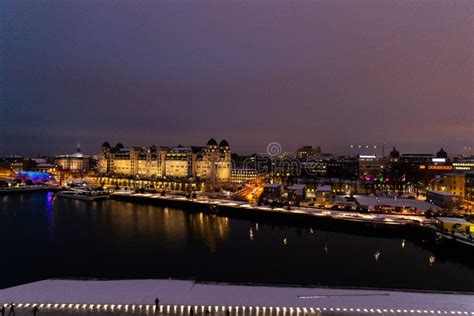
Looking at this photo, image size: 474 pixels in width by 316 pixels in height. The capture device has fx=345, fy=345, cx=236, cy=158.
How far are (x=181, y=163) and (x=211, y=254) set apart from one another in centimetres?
2583

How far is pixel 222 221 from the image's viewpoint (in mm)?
19516

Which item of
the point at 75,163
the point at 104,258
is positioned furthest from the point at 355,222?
the point at 75,163

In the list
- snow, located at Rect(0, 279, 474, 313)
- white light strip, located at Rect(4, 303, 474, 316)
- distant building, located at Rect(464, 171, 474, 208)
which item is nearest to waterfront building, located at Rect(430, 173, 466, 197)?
distant building, located at Rect(464, 171, 474, 208)

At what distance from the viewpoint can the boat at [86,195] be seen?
27938 millimetres

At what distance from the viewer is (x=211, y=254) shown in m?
12.6

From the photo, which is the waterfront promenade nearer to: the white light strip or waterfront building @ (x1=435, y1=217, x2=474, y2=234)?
waterfront building @ (x1=435, y1=217, x2=474, y2=234)

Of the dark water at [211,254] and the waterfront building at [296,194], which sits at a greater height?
the waterfront building at [296,194]

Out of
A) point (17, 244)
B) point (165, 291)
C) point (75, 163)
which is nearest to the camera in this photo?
point (165, 291)

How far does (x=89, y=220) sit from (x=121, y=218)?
5.55 feet

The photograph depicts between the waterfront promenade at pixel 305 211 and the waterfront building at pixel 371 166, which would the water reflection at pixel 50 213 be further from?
the waterfront building at pixel 371 166

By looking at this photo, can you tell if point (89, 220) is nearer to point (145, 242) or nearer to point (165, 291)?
point (145, 242)

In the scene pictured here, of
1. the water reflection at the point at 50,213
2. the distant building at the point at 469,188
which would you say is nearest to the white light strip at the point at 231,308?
the water reflection at the point at 50,213

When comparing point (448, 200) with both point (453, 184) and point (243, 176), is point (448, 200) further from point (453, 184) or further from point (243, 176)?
point (243, 176)

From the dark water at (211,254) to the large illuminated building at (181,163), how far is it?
17392mm
